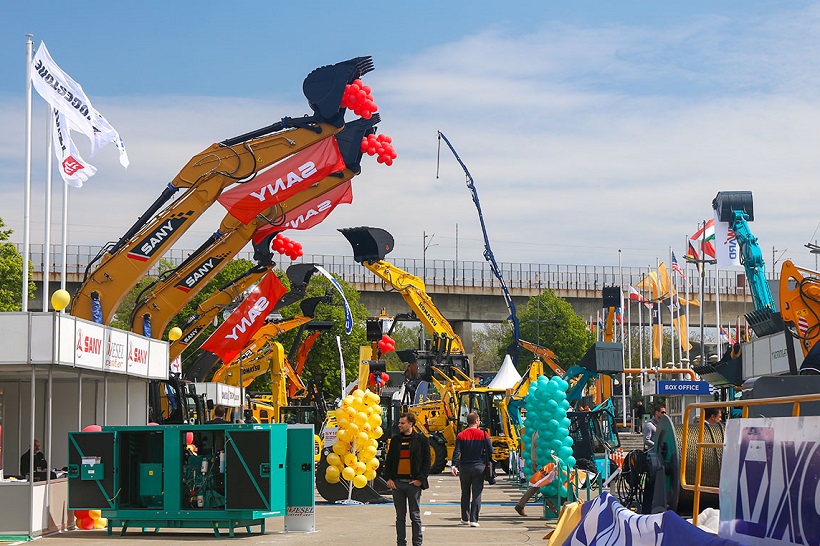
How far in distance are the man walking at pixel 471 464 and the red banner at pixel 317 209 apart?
1227 cm

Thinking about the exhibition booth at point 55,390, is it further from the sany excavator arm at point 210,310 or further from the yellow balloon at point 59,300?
the sany excavator arm at point 210,310

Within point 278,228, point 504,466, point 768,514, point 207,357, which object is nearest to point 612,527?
point 768,514

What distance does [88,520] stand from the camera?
65.6 feet

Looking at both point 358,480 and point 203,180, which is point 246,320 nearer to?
point 203,180

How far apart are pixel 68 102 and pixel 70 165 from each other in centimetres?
126

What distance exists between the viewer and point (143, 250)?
1088 inches

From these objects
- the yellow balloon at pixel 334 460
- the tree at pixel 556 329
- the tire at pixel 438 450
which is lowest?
the tire at pixel 438 450

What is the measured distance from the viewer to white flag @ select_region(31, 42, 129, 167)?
22797mm

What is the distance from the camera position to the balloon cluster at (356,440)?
23.0 meters

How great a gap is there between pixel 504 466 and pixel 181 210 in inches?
540

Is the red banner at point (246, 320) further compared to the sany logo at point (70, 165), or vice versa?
the red banner at point (246, 320)

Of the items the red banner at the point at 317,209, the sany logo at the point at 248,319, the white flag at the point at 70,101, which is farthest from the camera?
the sany logo at the point at 248,319

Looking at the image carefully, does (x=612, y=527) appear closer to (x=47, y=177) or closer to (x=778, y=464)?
(x=778, y=464)

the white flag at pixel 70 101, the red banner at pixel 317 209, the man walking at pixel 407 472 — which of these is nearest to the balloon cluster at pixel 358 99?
the red banner at pixel 317 209
